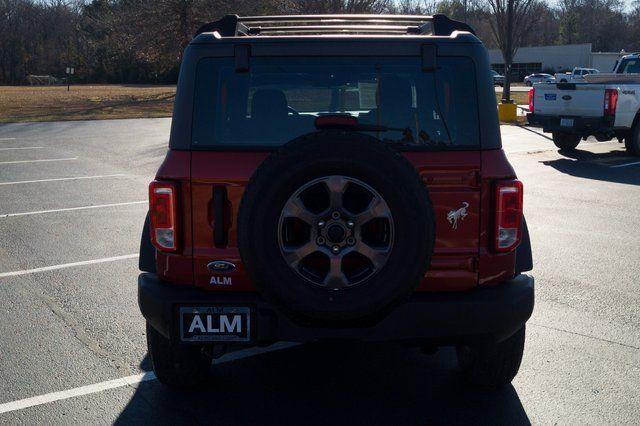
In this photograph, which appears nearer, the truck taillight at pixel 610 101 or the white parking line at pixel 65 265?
the white parking line at pixel 65 265

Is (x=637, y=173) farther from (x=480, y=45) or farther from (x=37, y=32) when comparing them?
(x=37, y=32)

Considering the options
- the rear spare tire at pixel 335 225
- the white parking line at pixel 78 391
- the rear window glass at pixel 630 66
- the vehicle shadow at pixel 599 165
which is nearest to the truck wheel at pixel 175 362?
the white parking line at pixel 78 391

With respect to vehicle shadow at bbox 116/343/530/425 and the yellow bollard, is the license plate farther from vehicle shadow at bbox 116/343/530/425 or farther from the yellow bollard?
the yellow bollard

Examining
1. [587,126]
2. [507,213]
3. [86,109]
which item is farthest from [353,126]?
[86,109]

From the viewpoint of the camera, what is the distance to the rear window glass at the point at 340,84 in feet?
11.6

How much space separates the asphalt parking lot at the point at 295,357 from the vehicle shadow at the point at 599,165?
11.0ft

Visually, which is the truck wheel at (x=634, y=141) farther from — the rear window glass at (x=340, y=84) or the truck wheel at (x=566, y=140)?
the rear window glass at (x=340, y=84)

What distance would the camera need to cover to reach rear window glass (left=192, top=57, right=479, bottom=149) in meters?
3.54

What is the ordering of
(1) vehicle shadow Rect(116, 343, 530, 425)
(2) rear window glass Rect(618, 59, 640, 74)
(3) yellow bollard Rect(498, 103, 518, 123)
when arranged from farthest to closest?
(3) yellow bollard Rect(498, 103, 518, 123)
(2) rear window glass Rect(618, 59, 640, 74)
(1) vehicle shadow Rect(116, 343, 530, 425)

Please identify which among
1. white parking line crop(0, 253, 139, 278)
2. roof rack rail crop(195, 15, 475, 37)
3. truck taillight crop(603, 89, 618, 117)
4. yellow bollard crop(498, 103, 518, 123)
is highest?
roof rack rail crop(195, 15, 475, 37)

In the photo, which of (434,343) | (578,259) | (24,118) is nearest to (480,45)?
(434,343)

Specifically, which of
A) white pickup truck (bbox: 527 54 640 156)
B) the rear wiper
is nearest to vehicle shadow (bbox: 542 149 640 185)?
white pickup truck (bbox: 527 54 640 156)

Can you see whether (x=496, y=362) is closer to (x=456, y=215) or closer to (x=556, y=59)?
(x=456, y=215)

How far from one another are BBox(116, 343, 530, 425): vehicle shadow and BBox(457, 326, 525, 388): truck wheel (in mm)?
96
